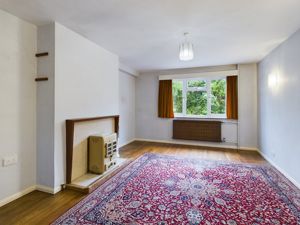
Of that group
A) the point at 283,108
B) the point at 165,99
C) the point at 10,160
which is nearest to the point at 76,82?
the point at 10,160

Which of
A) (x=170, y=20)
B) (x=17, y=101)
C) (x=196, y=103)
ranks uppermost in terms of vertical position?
(x=170, y=20)

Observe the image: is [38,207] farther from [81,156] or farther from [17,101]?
[17,101]

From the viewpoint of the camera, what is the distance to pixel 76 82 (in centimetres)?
260

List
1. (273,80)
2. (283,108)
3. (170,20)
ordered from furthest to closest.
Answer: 1. (273,80)
2. (283,108)
3. (170,20)

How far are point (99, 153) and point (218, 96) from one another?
3712 millimetres

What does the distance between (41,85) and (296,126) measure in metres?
3.73

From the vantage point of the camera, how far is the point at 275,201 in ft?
6.64

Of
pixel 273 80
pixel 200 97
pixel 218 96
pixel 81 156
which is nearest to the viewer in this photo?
pixel 81 156

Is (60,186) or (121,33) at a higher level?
(121,33)

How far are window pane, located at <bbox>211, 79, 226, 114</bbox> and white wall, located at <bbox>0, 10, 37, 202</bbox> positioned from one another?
14.3ft

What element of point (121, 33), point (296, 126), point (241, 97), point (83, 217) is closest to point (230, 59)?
point (241, 97)

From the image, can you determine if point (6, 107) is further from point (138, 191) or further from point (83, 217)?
→ point (138, 191)

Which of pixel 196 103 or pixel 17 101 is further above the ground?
pixel 196 103

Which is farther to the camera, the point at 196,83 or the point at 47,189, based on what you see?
the point at 196,83
